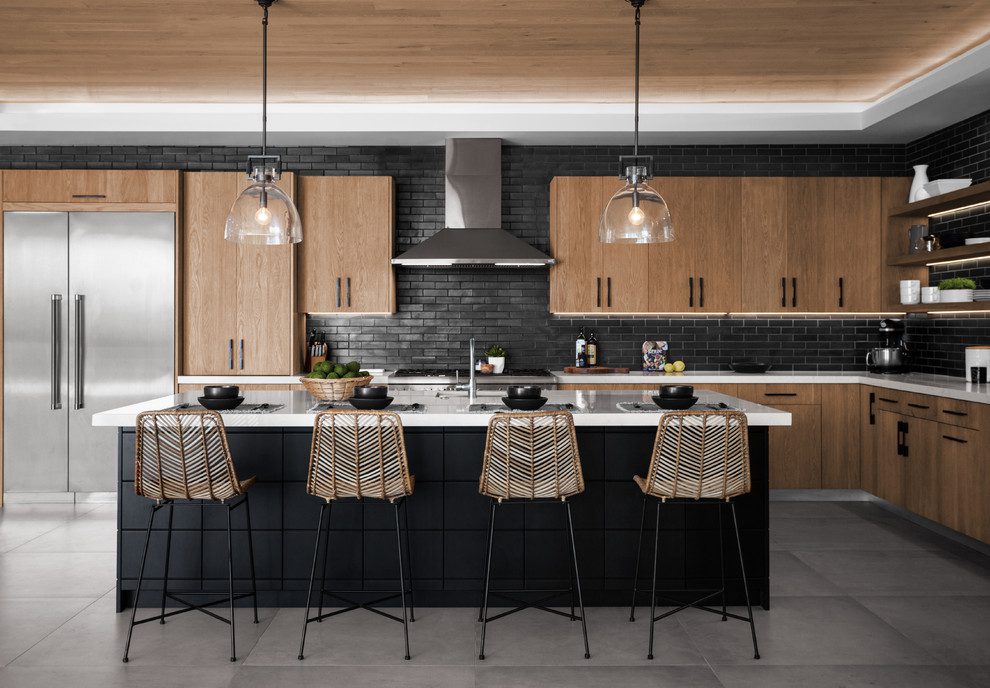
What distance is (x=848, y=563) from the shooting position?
3.97m

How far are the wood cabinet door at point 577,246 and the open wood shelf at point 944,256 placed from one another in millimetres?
2272

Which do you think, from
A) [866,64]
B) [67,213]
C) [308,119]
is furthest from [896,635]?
[67,213]

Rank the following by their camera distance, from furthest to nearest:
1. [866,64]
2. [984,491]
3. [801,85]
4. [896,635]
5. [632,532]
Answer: [801,85] < [866,64] < [984,491] < [632,532] < [896,635]

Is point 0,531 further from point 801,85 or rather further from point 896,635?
point 801,85

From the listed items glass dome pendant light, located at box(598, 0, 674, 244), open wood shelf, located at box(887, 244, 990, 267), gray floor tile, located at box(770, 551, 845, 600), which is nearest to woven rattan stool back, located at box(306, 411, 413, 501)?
glass dome pendant light, located at box(598, 0, 674, 244)

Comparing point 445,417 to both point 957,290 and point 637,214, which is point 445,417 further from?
point 957,290

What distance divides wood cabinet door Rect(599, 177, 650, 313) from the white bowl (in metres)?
2.02

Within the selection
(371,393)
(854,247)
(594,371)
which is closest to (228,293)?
(371,393)

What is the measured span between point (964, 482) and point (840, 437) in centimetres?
122

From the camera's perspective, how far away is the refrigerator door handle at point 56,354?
5.27m

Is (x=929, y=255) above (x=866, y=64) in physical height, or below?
below

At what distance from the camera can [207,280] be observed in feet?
17.7

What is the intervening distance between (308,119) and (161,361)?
2129 mm

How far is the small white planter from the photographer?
4.81 metres
